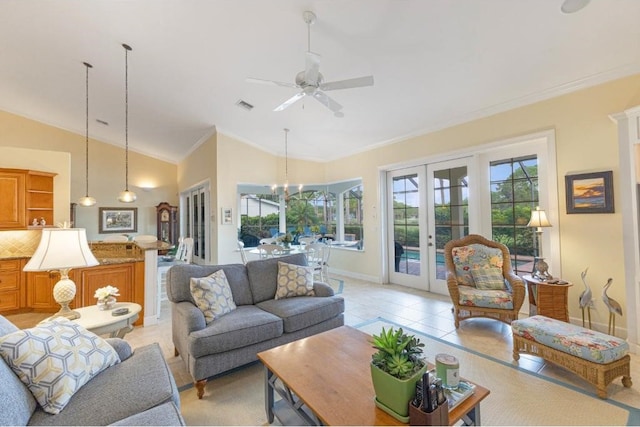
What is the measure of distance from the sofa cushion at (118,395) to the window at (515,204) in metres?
4.32

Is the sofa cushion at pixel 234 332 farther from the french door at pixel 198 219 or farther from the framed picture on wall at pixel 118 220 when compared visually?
the framed picture on wall at pixel 118 220

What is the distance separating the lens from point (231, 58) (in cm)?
348

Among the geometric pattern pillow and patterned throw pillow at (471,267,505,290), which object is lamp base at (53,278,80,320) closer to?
the geometric pattern pillow

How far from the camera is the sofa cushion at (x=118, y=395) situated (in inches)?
50.7

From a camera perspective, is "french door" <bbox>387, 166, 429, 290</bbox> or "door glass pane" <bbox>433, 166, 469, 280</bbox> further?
"french door" <bbox>387, 166, 429, 290</bbox>

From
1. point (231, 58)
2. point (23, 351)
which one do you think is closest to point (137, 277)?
point (23, 351)

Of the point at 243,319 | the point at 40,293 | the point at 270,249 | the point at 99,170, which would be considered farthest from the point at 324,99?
the point at 99,170

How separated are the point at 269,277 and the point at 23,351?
204cm

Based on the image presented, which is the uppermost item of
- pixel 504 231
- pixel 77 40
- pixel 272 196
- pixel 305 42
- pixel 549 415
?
pixel 77 40

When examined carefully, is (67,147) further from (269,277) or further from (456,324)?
(456,324)

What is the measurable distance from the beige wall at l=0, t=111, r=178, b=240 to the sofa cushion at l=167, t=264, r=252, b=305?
517cm

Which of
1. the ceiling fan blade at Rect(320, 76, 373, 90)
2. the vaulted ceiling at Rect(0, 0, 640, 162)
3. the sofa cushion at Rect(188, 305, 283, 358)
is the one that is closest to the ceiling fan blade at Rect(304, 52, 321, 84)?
the ceiling fan blade at Rect(320, 76, 373, 90)

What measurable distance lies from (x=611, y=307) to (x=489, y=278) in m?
1.07

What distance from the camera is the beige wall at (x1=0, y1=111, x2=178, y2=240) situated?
684 cm
